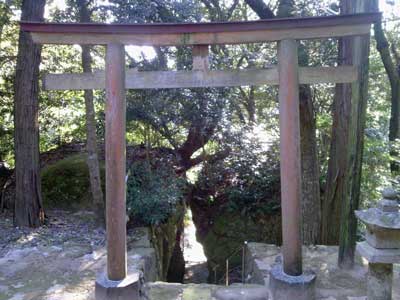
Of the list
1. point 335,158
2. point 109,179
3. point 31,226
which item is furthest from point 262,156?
point 109,179

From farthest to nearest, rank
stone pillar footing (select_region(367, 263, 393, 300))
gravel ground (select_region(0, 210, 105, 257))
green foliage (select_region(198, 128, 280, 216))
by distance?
1. green foliage (select_region(198, 128, 280, 216))
2. gravel ground (select_region(0, 210, 105, 257))
3. stone pillar footing (select_region(367, 263, 393, 300))

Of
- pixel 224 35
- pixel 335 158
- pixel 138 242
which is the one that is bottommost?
pixel 138 242

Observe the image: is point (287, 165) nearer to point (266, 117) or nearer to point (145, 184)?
point (145, 184)

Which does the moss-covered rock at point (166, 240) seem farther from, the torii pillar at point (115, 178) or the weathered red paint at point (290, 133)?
the weathered red paint at point (290, 133)

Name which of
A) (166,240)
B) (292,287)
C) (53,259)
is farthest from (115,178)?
(166,240)

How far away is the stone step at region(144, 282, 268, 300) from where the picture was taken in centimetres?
373

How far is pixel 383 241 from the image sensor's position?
3.04 metres

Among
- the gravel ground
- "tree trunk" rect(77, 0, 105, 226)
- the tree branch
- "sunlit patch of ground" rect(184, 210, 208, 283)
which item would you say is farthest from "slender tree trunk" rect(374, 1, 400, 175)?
the gravel ground

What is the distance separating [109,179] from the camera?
11.1ft

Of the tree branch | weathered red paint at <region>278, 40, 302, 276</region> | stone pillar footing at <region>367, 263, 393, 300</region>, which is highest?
the tree branch

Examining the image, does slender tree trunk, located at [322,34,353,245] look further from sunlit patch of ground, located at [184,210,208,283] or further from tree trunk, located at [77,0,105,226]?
sunlit patch of ground, located at [184,210,208,283]

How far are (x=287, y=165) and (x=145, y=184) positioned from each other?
313cm

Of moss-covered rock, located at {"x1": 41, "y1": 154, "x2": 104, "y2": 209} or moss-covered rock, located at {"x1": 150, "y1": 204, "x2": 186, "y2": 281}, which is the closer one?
moss-covered rock, located at {"x1": 150, "y1": 204, "x2": 186, "y2": 281}

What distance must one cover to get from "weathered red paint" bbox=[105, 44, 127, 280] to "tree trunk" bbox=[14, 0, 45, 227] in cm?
285
